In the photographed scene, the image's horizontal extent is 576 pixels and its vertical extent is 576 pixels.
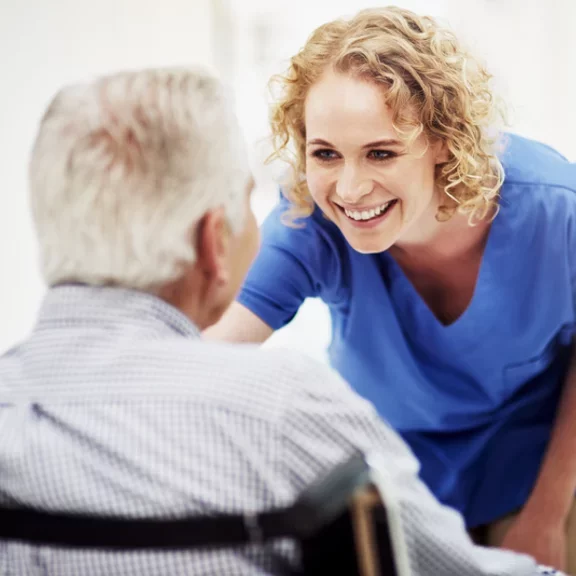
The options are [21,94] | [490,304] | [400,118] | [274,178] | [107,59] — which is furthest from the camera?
[107,59]

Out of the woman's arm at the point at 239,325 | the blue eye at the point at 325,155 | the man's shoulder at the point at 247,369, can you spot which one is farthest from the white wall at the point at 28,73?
the man's shoulder at the point at 247,369

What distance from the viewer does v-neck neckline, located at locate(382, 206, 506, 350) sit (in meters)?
1.34

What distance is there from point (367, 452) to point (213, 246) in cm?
24

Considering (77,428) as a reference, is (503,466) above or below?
below

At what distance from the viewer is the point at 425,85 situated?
3.99ft

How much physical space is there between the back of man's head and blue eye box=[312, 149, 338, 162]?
19.8 inches

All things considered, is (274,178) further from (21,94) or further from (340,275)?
(21,94)

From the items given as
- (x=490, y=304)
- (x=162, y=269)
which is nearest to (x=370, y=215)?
(x=490, y=304)

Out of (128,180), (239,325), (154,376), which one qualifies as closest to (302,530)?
(154,376)

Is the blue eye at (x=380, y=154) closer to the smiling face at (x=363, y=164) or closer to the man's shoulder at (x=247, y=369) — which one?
the smiling face at (x=363, y=164)

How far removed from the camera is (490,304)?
1358 mm

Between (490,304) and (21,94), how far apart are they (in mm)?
1506

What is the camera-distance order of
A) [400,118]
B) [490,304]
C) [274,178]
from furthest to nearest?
[274,178] → [490,304] → [400,118]

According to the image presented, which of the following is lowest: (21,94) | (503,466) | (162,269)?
(503,466)
